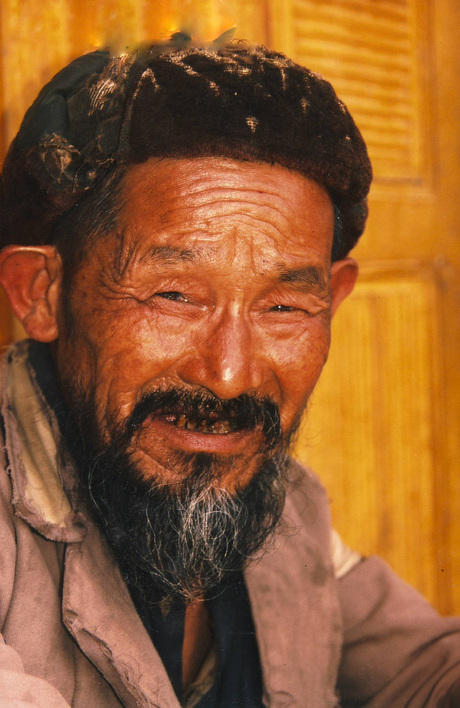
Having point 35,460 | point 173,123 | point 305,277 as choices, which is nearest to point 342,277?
point 305,277

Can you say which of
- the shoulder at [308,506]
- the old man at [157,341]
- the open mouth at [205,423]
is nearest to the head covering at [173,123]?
the old man at [157,341]

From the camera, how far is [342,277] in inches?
51.3

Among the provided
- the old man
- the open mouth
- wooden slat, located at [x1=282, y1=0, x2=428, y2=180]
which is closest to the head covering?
the old man

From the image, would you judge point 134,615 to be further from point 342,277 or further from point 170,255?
point 342,277

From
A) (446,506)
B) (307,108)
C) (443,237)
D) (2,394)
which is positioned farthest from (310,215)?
(446,506)

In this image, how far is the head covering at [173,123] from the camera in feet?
3.11

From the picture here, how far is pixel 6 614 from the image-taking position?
0.95 metres

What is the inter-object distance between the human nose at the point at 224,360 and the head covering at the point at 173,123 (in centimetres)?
Result: 26

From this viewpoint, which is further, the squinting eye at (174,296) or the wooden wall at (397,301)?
the wooden wall at (397,301)

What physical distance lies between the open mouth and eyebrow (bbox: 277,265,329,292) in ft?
0.80

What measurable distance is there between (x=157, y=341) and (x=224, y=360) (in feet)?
0.37

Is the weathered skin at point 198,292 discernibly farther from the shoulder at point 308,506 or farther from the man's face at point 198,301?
the shoulder at point 308,506

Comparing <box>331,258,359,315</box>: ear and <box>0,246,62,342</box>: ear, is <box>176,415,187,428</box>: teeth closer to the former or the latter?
<box>0,246,62,342</box>: ear

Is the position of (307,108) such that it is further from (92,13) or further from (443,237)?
(443,237)
